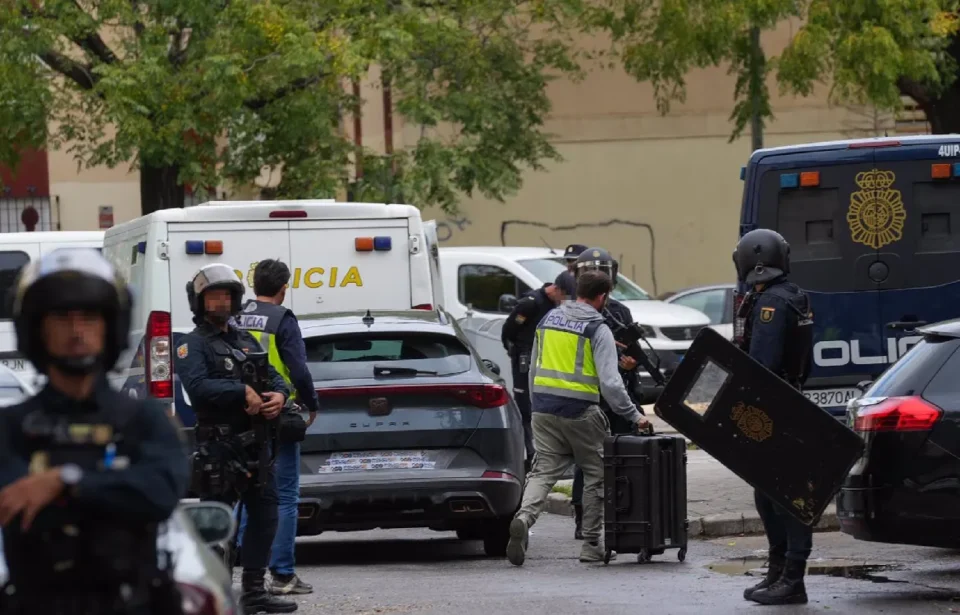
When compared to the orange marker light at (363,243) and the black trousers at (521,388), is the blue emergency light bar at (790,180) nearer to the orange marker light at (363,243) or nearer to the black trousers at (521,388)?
the black trousers at (521,388)

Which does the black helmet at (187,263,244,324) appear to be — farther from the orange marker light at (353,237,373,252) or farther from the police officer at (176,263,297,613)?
the orange marker light at (353,237,373,252)

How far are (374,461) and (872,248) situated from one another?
4330mm

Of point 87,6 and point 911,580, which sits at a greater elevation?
point 87,6

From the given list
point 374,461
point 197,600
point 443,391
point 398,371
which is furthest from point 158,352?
point 197,600

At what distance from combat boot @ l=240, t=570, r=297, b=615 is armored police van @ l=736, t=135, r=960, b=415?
5169mm

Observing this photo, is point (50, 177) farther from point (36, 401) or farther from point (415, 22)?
point (36, 401)

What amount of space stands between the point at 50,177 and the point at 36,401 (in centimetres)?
→ 3116

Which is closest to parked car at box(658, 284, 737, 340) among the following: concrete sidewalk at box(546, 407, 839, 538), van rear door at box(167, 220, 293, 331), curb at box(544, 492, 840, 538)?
concrete sidewalk at box(546, 407, 839, 538)

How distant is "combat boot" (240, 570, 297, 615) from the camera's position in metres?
8.48

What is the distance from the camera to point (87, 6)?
2192cm

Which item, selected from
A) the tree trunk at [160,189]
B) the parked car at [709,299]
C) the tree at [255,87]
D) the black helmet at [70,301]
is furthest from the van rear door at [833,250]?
the tree trunk at [160,189]

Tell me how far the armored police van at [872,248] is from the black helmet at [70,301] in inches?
367

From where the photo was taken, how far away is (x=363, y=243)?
43.7ft

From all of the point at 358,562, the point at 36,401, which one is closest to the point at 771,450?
the point at 358,562
